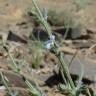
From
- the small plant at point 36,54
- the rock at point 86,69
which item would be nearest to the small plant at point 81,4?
the small plant at point 36,54

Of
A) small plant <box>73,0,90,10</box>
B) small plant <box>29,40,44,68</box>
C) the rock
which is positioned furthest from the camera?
small plant <box>73,0,90,10</box>

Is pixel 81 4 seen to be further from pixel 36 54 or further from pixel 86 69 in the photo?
pixel 86 69

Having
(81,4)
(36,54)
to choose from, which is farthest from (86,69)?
(81,4)

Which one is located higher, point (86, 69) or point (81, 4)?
point (86, 69)

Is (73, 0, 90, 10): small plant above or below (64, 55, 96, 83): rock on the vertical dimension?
below

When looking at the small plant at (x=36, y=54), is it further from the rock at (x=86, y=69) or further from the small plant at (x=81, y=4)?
the small plant at (x=81, y=4)

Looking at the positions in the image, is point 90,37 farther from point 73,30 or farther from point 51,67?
point 51,67

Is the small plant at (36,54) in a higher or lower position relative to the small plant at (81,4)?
higher

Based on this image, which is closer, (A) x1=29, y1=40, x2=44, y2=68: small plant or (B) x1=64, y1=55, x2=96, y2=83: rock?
(B) x1=64, y1=55, x2=96, y2=83: rock

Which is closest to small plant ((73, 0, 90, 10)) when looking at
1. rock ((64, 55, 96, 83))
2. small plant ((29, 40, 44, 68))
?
small plant ((29, 40, 44, 68))

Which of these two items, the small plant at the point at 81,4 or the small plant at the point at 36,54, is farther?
the small plant at the point at 81,4

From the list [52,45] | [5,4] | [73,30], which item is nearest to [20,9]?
[5,4]

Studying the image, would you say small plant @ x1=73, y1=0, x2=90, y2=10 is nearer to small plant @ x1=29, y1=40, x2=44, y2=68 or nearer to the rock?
small plant @ x1=29, y1=40, x2=44, y2=68
